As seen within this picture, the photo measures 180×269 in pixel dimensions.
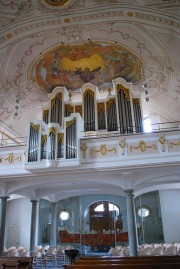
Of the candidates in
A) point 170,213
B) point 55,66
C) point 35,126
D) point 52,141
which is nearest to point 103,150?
point 52,141

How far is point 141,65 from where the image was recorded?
12.5 meters

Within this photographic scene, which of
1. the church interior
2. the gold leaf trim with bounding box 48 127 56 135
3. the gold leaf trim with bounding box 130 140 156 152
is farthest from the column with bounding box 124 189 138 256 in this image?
the gold leaf trim with bounding box 48 127 56 135

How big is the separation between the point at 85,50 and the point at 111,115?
3.43 metres

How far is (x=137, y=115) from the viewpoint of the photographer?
42.4ft

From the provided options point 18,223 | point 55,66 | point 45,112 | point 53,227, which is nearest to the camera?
point 55,66

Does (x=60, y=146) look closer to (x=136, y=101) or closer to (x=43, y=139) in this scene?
(x=43, y=139)

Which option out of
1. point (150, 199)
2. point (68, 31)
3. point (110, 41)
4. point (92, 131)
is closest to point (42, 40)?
point (68, 31)

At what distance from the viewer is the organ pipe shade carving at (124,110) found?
1239 cm

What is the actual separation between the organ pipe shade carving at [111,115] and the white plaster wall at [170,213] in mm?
7674

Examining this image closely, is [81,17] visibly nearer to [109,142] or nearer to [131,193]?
[109,142]

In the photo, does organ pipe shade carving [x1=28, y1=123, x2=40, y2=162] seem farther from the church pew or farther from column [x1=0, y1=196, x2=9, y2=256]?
the church pew

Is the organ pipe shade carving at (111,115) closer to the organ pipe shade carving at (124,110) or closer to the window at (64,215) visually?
the organ pipe shade carving at (124,110)

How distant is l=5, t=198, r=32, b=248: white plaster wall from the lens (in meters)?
18.0

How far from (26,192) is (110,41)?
8.98m
